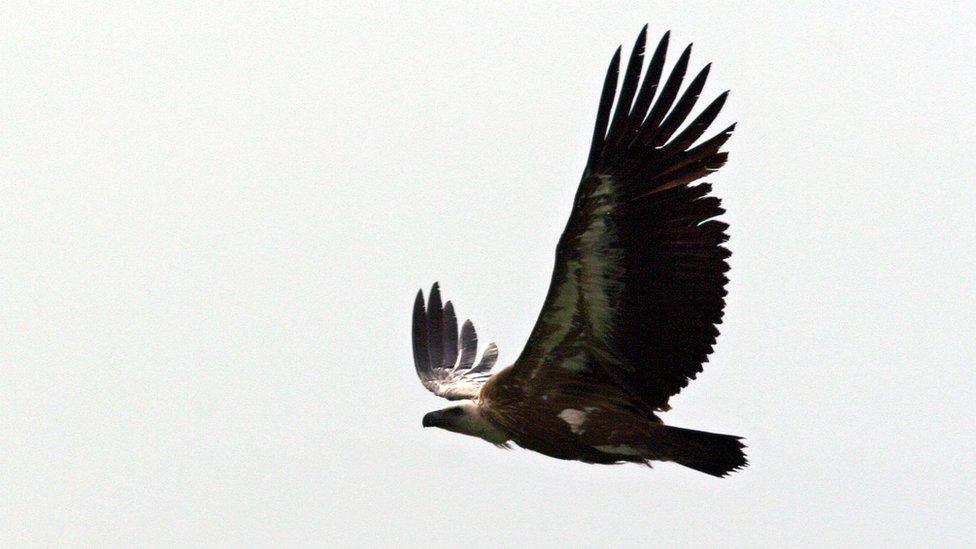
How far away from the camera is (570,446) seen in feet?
33.8

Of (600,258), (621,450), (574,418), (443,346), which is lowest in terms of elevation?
(621,450)

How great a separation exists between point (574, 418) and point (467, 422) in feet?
2.48

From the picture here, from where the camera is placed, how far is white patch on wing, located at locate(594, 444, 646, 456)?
1022cm

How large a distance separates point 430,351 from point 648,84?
14.3 ft

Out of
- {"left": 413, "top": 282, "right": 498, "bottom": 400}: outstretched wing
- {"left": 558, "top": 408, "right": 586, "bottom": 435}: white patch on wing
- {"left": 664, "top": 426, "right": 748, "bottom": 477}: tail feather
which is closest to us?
{"left": 664, "top": 426, "right": 748, "bottom": 477}: tail feather

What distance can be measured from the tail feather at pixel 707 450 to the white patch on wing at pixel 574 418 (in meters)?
0.51

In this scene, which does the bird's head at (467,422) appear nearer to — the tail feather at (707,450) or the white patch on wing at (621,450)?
the white patch on wing at (621,450)

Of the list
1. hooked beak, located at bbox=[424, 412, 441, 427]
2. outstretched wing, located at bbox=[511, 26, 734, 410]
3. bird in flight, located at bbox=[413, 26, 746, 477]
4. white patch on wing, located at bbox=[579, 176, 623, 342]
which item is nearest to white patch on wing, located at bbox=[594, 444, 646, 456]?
bird in flight, located at bbox=[413, 26, 746, 477]

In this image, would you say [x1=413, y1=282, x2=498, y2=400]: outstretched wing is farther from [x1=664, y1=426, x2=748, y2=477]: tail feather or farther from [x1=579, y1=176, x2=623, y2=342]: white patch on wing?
[x1=579, y1=176, x2=623, y2=342]: white patch on wing

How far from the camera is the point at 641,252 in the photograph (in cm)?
940

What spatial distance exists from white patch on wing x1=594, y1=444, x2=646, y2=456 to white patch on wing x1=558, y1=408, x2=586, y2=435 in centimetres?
18

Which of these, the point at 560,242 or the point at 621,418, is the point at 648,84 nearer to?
the point at 560,242

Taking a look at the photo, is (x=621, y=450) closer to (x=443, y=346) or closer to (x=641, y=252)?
(x=641, y=252)

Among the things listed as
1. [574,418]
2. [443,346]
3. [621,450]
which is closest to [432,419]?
[574,418]
